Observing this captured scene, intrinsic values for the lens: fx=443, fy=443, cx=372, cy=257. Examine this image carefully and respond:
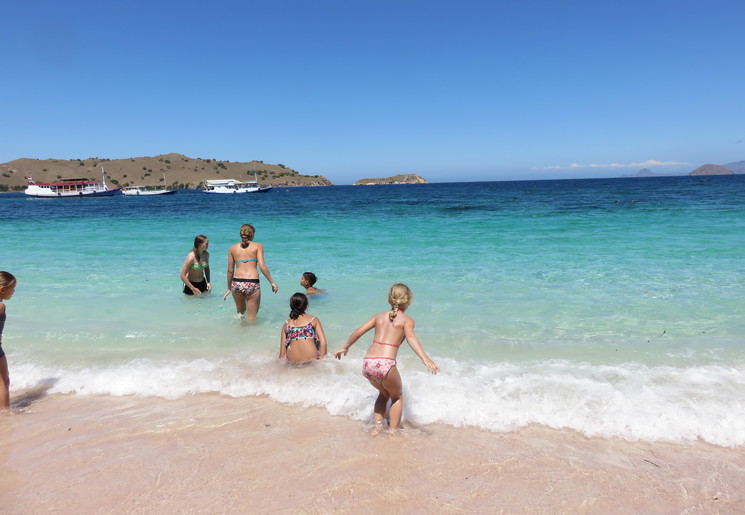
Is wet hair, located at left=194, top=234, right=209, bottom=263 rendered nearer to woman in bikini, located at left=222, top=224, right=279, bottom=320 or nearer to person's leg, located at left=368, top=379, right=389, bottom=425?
A: woman in bikini, located at left=222, top=224, right=279, bottom=320

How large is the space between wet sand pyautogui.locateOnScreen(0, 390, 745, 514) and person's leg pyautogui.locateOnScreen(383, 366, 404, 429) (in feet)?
0.43

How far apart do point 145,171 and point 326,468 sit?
5752 inches

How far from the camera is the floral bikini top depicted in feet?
16.4

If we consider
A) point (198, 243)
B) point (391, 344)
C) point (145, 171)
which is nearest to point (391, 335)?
point (391, 344)

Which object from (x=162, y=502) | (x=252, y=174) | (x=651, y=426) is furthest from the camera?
(x=252, y=174)

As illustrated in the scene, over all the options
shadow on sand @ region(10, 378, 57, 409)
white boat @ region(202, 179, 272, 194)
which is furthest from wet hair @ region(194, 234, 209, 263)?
white boat @ region(202, 179, 272, 194)

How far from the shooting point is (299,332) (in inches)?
197

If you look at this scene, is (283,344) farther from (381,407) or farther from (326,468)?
(326,468)

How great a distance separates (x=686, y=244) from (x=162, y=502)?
49.0 feet

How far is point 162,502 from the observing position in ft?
9.61

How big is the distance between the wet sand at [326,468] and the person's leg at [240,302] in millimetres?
2755

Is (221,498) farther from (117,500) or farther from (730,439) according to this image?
(730,439)

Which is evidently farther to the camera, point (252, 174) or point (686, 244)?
point (252, 174)

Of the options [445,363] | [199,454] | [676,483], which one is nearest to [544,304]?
[445,363]
